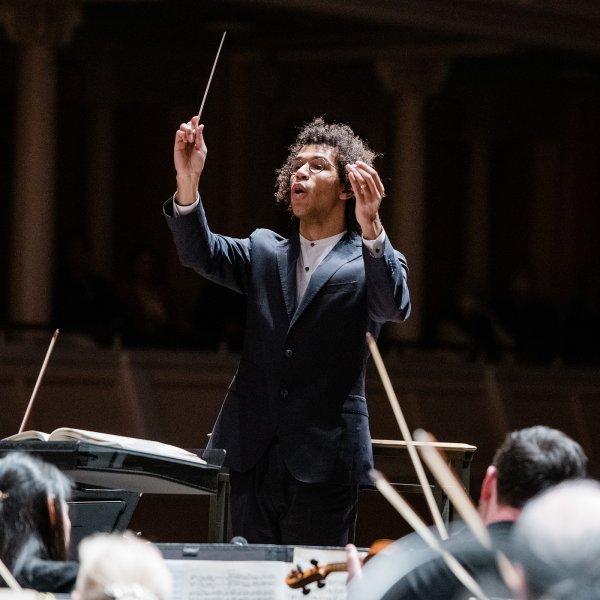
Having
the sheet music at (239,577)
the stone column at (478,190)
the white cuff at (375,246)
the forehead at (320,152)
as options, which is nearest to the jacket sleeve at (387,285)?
the white cuff at (375,246)

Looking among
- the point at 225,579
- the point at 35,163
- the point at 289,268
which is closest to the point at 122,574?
the point at 225,579

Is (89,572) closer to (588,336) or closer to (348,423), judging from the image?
(348,423)

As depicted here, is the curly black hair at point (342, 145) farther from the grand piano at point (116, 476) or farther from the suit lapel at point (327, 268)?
the grand piano at point (116, 476)

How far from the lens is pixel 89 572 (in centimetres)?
178

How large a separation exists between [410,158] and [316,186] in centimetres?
985

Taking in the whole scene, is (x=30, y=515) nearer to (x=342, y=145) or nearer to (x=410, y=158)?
(x=342, y=145)

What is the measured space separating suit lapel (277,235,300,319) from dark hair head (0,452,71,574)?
100 cm

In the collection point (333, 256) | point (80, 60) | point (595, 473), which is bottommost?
point (595, 473)

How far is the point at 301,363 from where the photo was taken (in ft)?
11.4

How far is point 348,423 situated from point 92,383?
510 cm

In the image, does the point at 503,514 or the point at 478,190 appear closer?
the point at 503,514

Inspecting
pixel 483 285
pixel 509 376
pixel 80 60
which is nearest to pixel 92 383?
pixel 509 376

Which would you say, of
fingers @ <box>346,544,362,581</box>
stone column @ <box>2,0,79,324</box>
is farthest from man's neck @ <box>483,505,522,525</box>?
stone column @ <box>2,0,79,324</box>

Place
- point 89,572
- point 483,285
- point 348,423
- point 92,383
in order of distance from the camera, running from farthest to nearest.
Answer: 1. point 483,285
2. point 92,383
3. point 348,423
4. point 89,572
